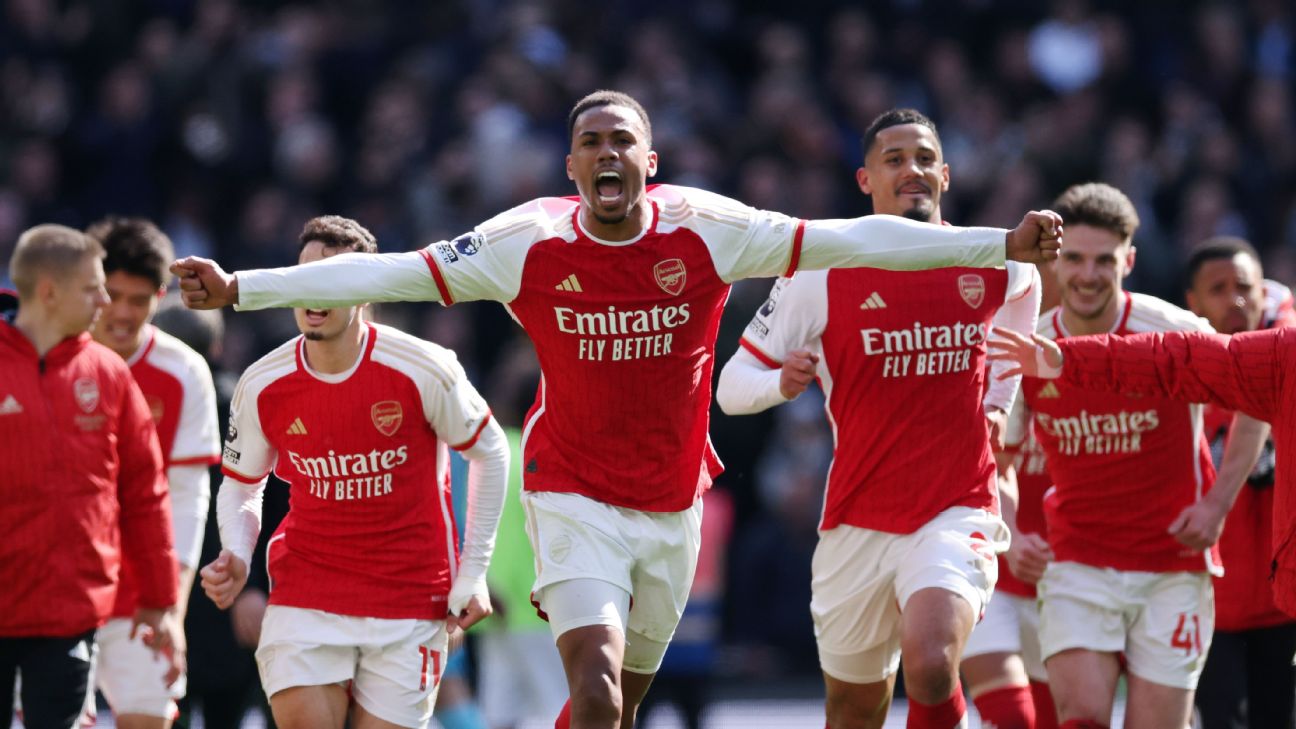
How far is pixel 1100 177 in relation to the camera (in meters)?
16.2

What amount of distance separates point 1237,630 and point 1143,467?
1072mm

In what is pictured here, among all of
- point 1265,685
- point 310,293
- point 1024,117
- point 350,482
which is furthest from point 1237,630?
point 1024,117

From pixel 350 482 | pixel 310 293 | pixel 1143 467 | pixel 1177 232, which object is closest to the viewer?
pixel 310 293

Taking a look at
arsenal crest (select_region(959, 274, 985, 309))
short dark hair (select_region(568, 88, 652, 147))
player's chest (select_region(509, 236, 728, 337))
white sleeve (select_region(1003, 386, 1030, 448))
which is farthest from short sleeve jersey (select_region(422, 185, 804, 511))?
white sleeve (select_region(1003, 386, 1030, 448))

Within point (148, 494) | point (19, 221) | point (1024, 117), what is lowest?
point (148, 494)

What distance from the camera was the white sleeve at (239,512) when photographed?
7.75 meters

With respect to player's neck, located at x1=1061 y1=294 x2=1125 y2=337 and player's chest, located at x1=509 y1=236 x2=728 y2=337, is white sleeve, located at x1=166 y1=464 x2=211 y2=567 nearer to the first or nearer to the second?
player's chest, located at x1=509 y1=236 x2=728 y2=337

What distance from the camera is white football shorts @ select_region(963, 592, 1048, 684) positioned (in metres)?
8.85

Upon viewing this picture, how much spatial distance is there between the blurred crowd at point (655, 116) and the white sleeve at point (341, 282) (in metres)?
7.88

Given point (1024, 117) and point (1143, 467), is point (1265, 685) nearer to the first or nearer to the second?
point (1143, 467)

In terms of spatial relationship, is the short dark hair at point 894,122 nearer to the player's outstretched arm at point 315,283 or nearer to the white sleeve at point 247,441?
the player's outstretched arm at point 315,283

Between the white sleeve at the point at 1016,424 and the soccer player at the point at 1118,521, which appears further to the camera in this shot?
the white sleeve at the point at 1016,424

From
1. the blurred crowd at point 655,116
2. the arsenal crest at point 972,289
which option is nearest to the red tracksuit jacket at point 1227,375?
the arsenal crest at point 972,289

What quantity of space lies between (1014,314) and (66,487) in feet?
12.4
